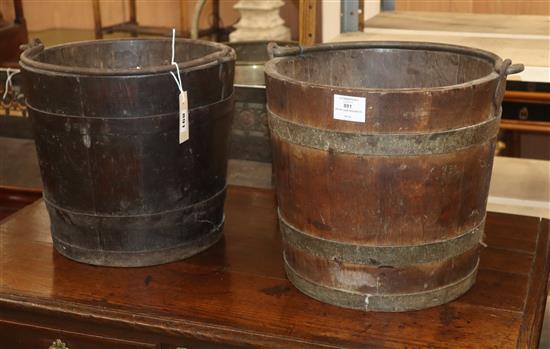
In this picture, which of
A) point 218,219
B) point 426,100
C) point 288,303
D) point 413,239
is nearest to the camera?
point 426,100

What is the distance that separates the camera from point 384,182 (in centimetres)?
130

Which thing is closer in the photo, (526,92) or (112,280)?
(112,280)

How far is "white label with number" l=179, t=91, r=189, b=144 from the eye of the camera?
1.50m

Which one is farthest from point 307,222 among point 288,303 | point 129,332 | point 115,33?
point 115,33

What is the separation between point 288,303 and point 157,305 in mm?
244

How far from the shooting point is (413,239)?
4.43ft

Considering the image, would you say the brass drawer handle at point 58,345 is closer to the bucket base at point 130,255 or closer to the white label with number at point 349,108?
the bucket base at point 130,255

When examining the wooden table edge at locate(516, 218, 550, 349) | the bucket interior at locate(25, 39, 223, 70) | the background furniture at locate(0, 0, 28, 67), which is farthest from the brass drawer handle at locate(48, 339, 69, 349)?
the background furniture at locate(0, 0, 28, 67)

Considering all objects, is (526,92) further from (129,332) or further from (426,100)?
(129,332)

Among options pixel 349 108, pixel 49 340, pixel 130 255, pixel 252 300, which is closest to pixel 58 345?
pixel 49 340

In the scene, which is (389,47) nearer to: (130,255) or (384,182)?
(384,182)

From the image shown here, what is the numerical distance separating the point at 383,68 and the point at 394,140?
1.34 ft

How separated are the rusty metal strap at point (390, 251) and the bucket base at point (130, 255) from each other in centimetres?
33

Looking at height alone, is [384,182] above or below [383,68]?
below
